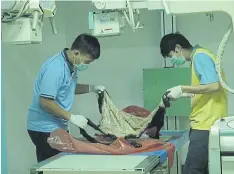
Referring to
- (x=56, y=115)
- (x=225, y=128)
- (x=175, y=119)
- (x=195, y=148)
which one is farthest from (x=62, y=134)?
(x=175, y=119)

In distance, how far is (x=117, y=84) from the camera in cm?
473

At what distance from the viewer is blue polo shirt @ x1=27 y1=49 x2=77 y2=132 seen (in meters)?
2.93

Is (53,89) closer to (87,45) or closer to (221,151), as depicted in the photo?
(87,45)

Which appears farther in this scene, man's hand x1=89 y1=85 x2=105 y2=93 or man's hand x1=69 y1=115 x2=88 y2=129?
man's hand x1=89 y1=85 x2=105 y2=93

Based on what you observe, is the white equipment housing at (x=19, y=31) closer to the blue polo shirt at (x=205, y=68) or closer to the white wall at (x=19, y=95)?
the blue polo shirt at (x=205, y=68)

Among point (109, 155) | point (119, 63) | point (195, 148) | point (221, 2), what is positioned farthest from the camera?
point (119, 63)

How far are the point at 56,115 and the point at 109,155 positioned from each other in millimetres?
543

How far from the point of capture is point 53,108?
2.91m

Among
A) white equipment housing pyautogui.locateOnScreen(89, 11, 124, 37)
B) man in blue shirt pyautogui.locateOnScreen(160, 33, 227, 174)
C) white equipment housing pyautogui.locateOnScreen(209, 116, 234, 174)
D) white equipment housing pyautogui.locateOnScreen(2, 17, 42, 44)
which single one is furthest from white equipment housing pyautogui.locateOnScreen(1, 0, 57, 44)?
man in blue shirt pyautogui.locateOnScreen(160, 33, 227, 174)

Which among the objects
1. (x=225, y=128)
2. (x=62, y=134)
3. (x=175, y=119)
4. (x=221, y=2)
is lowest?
(x=175, y=119)

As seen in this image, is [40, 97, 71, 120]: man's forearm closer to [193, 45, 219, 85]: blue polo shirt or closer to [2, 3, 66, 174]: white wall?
[2, 3, 66, 174]: white wall

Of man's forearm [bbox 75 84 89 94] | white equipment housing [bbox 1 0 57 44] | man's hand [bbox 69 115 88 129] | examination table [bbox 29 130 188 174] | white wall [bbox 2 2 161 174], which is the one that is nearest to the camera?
white equipment housing [bbox 1 0 57 44]

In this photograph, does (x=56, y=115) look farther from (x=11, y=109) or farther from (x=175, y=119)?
(x=175, y=119)

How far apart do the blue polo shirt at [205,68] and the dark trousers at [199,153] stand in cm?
35
